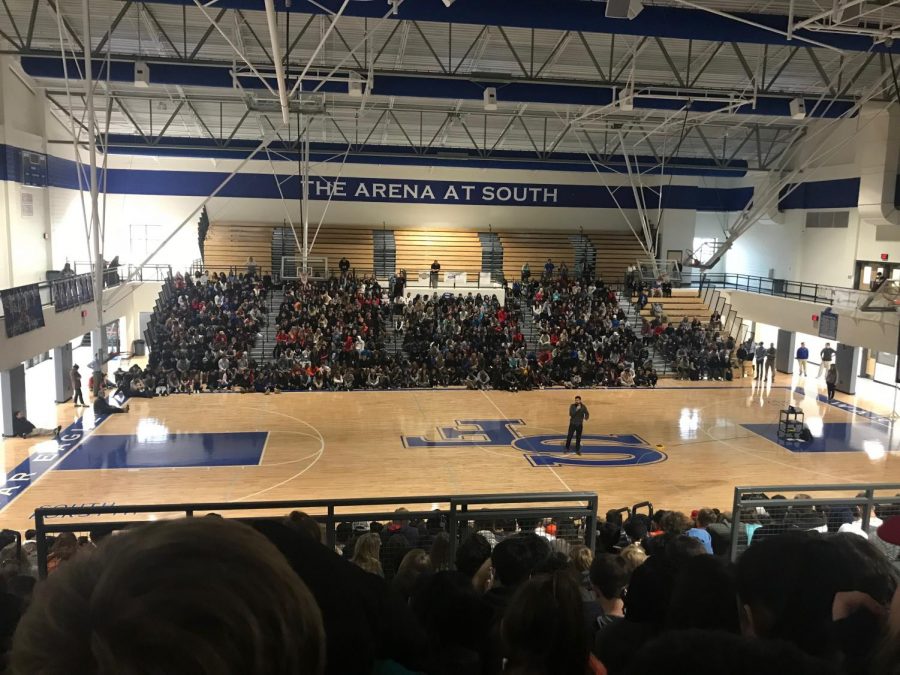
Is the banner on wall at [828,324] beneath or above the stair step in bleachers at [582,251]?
beneath

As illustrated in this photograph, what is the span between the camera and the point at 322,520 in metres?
6.88

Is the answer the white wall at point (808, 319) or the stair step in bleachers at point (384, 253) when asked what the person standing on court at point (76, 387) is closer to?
the stair step in bleachers at point (384, 253)

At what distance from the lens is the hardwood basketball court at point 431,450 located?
1456cm

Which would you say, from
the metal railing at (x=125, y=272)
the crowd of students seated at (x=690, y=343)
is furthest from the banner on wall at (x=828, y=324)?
the metal railing at (x=125, y=272)

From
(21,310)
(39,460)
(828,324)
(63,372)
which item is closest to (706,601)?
(39,460)

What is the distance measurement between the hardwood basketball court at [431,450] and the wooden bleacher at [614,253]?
11.4 metres

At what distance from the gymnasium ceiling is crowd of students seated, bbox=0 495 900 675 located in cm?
984

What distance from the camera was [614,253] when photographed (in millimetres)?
34438

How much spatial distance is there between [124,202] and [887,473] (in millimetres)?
28208

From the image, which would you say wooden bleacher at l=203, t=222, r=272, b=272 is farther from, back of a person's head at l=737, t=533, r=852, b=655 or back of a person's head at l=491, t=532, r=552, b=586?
back of a person's head at l=737, t=533, r=852, b=655

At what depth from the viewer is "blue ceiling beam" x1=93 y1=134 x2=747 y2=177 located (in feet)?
85.6

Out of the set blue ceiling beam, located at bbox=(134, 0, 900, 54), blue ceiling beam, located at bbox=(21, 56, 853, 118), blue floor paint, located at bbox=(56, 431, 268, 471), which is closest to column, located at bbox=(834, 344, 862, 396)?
blue ceiling beam, located at bbox=(21, 56, 853, 118)

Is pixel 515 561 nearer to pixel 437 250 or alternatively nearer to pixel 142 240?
pixel 437 250

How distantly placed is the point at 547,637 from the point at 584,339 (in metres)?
25.2
